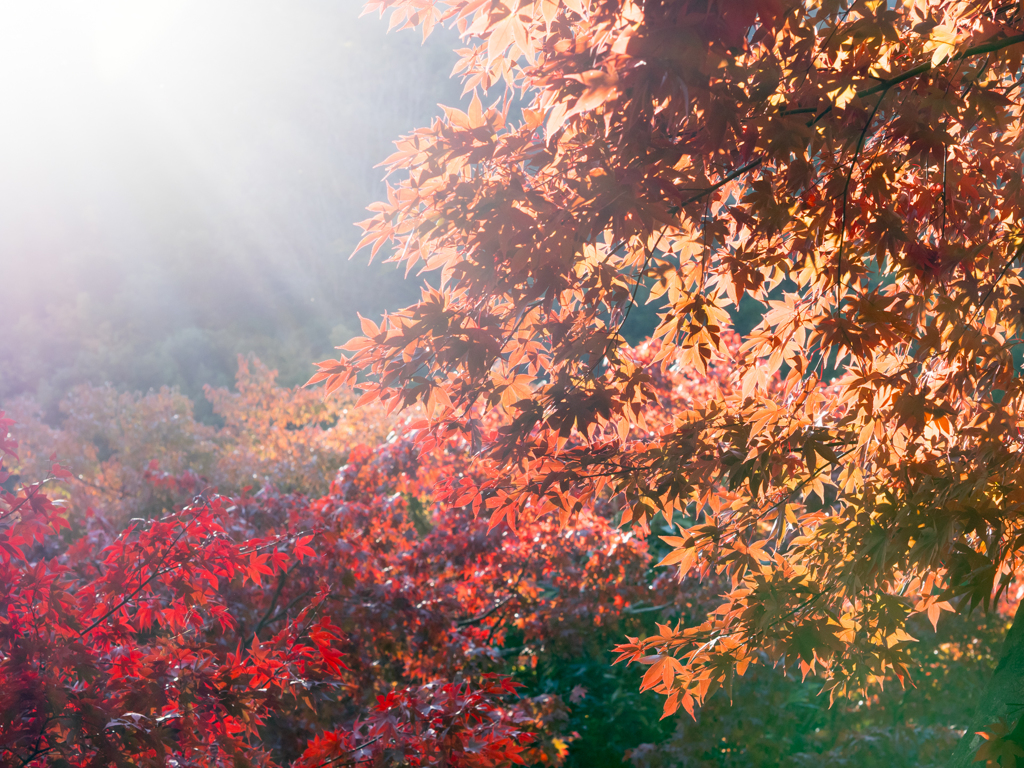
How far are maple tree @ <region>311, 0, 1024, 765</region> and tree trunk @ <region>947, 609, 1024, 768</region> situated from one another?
0.5 inches

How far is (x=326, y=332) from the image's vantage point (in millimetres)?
27484

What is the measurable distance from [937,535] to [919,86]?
1.48 metres

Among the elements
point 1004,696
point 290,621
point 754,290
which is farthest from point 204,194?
point 1004,696

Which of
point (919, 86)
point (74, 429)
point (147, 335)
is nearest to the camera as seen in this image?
point (919, 86)

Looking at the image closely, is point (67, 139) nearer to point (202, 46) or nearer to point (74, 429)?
point (202, 46)

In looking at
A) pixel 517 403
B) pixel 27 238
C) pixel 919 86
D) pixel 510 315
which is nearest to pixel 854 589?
pixel 517 403

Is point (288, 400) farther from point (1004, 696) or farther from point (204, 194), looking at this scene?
point (204, 194)

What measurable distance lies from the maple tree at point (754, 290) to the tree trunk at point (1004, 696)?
0.01 meters

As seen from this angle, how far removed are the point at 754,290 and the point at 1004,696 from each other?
6.02 feet

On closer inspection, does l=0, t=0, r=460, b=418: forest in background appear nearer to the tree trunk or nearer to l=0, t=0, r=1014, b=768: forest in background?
l=0, t=0, r=1014, b=768: forest in background

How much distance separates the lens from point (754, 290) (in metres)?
2.62

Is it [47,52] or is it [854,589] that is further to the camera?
[47,52]

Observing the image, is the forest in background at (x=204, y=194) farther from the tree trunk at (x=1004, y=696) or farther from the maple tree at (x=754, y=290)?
the tree trunk at (x=1004, y=696)

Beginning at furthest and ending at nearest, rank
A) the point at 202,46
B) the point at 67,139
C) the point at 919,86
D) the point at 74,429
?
the point at 202,46 → the point at 67,139 → the point at 74,429 → the point at 919,86
